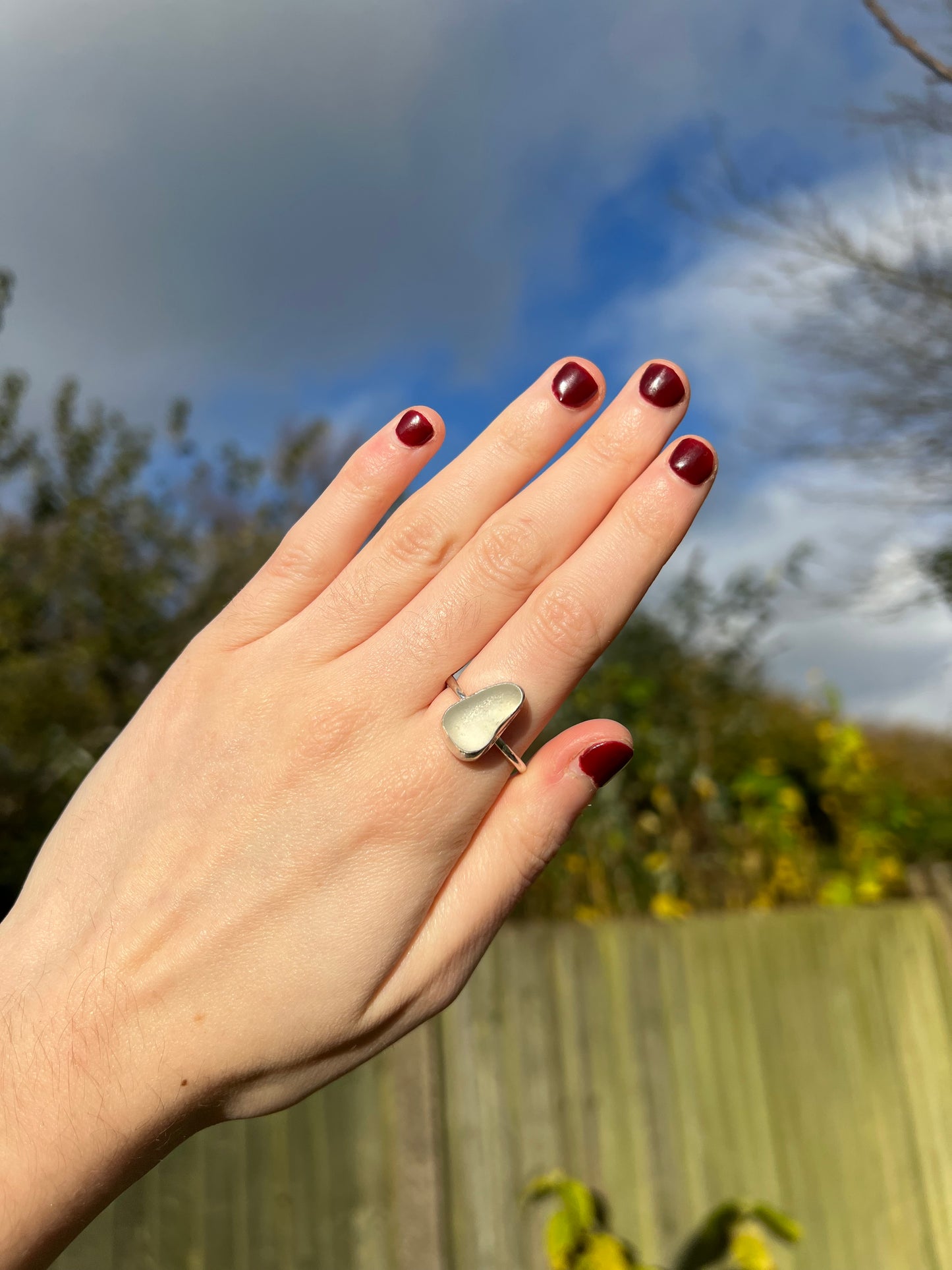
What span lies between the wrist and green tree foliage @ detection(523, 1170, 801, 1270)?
1.82 meters

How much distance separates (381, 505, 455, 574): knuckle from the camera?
52.8 inches

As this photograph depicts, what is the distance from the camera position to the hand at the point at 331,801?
107 centimetres

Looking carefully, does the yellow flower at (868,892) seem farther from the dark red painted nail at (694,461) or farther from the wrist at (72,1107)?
the wrist at (72,1107)

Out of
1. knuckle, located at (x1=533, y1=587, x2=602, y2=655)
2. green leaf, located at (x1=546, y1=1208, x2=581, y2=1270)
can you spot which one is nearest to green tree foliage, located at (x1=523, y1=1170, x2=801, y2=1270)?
green leaf, located at (x1=546, y1=1208, x2=581, y2=1270)

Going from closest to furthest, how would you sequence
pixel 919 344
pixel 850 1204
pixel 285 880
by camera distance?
pixel 285 880, pixel 850 1204, pixel 919 344

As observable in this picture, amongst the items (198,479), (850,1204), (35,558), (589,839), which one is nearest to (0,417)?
(35,558)

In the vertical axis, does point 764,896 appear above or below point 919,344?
below

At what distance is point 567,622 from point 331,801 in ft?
1.24

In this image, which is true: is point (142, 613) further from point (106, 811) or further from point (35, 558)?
point (106, 811)

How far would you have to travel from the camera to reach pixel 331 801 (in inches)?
46.6

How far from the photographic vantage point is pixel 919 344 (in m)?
5.21

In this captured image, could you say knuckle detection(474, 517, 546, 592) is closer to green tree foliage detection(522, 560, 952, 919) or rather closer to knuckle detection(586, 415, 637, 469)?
knuckle detection(586, 415, 637, 469)

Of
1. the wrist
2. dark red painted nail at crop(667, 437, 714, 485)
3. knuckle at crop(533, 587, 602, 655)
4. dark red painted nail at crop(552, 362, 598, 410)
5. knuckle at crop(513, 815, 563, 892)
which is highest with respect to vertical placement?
dark red painted nail at crop(552, 362, 598, 410)

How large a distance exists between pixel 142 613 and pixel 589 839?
3023 mm
